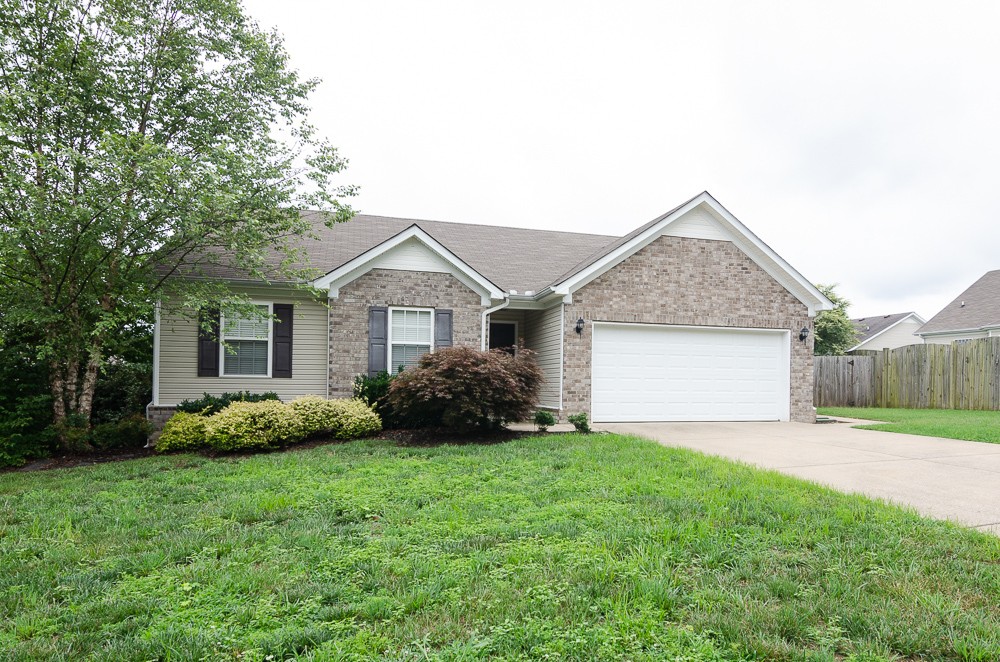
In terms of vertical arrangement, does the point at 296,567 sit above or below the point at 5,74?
below

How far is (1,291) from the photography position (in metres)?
8.80

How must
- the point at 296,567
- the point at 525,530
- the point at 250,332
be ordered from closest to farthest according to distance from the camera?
1. the point at 296,567
2. the point at 525,530
3. the point at 250,332

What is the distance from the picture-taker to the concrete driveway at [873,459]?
18.5ft

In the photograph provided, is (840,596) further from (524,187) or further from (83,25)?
(524,187)

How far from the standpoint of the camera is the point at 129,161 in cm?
828

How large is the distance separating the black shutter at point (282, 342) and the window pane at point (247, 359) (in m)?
0.20

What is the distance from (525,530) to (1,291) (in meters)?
9.21

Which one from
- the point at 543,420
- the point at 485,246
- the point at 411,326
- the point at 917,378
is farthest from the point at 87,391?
the point at 917,378

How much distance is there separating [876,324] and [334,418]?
129 feet

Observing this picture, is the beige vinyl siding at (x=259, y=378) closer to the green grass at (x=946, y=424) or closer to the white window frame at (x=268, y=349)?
the white window frame at (x=268, y=349)

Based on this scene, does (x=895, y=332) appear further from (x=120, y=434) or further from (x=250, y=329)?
(x=120, y=434)

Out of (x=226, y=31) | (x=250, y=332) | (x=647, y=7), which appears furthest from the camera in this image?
(x=250, y=332)

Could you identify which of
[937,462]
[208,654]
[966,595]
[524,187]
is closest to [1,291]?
[208,654]

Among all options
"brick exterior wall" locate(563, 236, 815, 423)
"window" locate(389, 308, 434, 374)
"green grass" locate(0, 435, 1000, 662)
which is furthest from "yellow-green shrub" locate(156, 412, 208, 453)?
"brick exterior wall" locate(563, 236, 815, 423)
